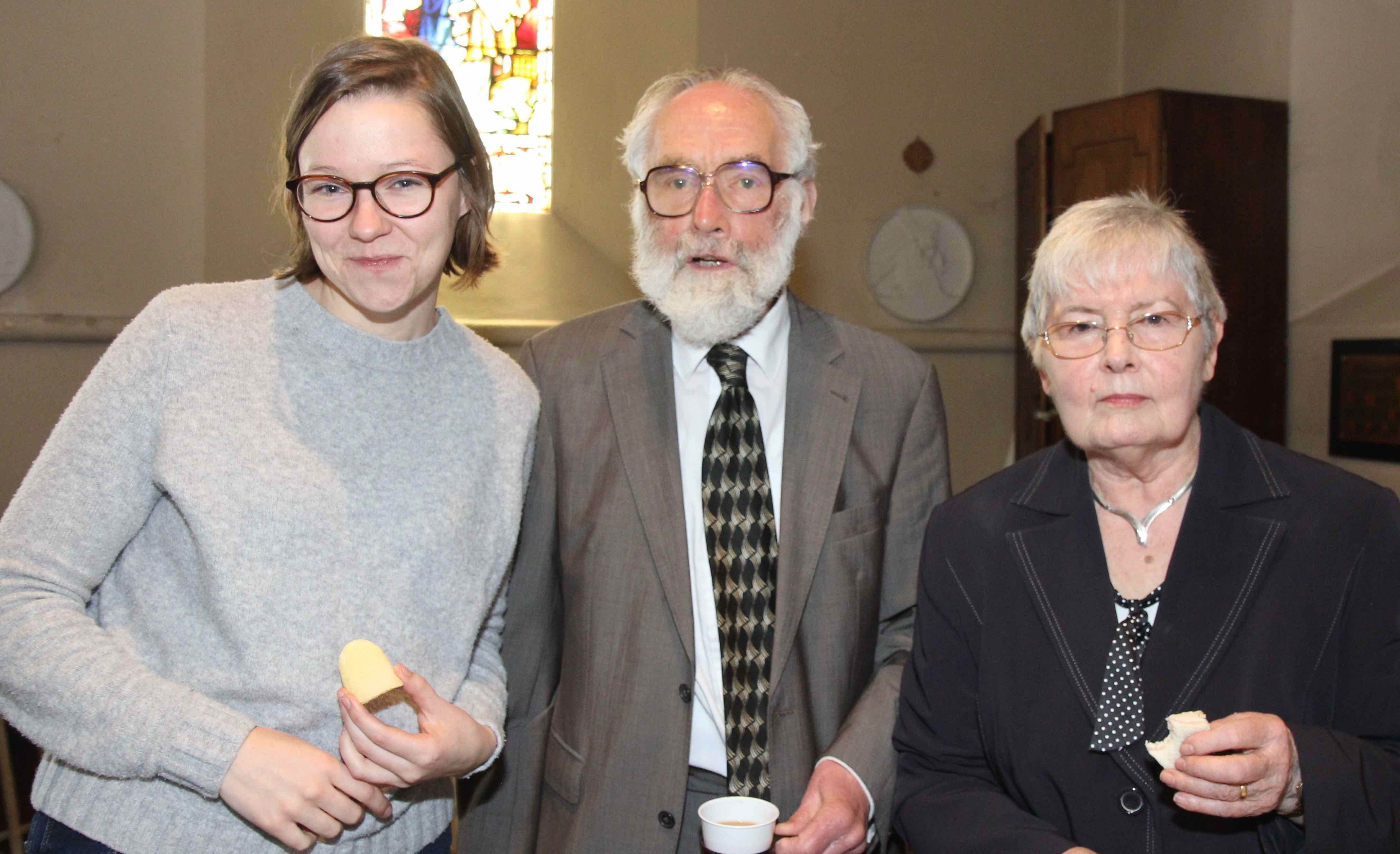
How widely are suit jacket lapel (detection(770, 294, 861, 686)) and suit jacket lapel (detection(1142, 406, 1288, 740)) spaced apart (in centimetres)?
63

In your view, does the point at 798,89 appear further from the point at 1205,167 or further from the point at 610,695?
the point at 610,695

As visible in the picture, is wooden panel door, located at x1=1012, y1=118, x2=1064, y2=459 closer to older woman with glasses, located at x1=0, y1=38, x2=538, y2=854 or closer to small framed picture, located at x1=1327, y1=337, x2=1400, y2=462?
small framed picture, located at x1=1327, y1=337, x2=1400, y2=462

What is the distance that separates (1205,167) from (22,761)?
6.32 meters

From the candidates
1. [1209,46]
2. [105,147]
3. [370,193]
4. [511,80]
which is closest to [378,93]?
[370,193]

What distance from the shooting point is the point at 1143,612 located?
1.86 metres

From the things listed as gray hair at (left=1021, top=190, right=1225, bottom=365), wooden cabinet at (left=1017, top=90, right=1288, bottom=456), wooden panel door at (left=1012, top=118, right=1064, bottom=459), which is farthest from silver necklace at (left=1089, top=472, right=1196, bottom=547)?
wooden panel door at (left=1012, top=118, right=1064, bottom=459)

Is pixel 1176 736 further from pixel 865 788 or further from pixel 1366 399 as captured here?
pixel 1366 399

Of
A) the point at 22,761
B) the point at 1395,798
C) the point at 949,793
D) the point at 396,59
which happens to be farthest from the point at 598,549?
the point at 22,761

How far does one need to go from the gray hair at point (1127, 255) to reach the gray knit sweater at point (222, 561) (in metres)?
1.04

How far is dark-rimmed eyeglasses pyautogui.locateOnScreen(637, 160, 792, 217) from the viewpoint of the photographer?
235 cm

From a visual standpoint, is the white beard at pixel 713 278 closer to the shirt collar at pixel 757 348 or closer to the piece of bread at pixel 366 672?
the shirt collar at pixel 757 348

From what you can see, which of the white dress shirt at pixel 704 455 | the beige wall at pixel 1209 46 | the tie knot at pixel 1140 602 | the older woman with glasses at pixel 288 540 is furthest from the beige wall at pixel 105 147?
the tie knot at pixel 1140 602

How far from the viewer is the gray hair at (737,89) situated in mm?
2402

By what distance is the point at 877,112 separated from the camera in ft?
23.9
